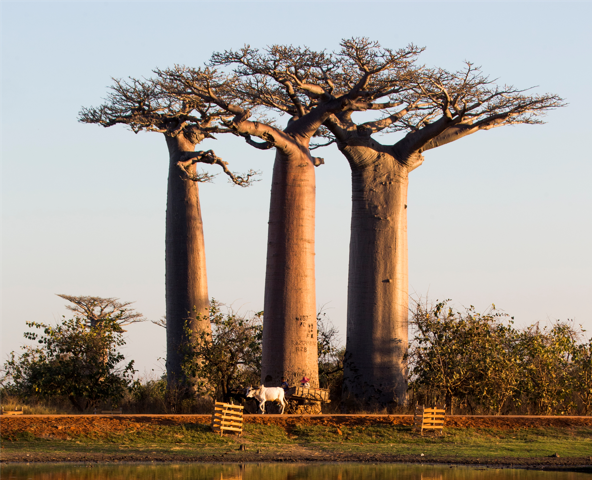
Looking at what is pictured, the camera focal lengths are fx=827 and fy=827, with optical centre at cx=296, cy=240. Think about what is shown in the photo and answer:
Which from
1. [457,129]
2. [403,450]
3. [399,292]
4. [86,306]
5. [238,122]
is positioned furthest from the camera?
[86,306]

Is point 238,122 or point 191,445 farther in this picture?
point 238,122

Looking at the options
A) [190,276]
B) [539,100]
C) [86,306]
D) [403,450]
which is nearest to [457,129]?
[539,100]

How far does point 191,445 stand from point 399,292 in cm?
735

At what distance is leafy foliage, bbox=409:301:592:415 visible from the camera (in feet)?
64.1

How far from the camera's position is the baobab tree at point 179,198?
71.4ft

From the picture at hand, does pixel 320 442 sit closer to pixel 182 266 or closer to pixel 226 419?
pixel 226 419

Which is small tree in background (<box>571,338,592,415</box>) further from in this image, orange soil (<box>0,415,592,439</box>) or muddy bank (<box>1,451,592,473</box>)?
muddy bank (<box>1,451,592,473</box>)

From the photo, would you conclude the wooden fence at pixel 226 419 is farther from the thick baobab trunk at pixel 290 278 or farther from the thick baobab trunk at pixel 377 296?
the thick baobab trunk at pixel 377 296

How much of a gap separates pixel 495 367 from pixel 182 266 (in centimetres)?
845

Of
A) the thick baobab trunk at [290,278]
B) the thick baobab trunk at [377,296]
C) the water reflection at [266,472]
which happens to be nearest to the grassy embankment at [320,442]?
the water reflection at [266,472]

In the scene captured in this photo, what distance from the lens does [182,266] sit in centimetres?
2203

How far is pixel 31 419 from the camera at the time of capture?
53.8 ft

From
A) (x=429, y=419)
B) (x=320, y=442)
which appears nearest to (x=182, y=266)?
(x=320, y=442)

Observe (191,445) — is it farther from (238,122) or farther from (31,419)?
(238,122)
